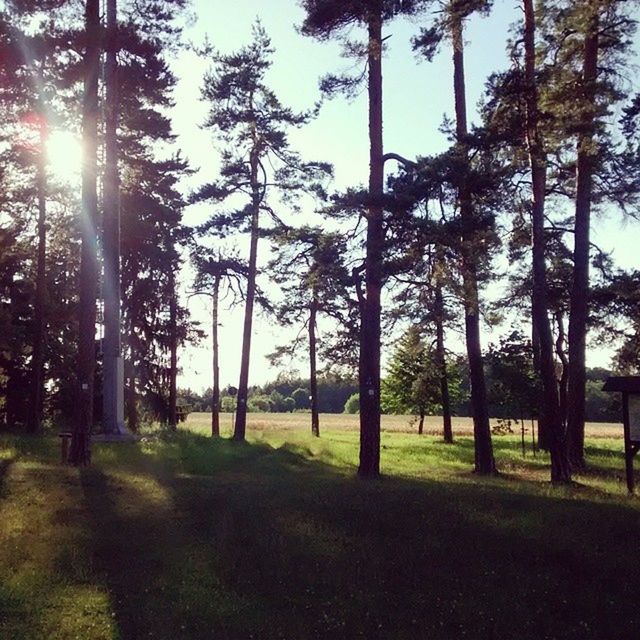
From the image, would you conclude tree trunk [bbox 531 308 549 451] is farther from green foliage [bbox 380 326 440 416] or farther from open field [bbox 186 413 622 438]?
open field [bbox 186 413 622 438]

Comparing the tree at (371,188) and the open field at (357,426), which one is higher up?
the tree at (371,188)

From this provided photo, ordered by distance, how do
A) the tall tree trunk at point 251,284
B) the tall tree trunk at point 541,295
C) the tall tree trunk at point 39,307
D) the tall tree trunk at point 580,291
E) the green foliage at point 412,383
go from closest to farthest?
1. the tall tree trunk at point 541,295
2. the tall tree trunk at point 580,291
3. the tall tree trunk at point 39,307
4. the green foliage at point 412,383
5. the tall tree trunk at point 251,284

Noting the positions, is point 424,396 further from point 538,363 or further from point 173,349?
point 538,363

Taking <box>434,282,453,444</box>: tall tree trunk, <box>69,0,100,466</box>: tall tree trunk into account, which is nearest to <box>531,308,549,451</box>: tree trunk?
<box>434,282,453,444</box>: tall tree trunk

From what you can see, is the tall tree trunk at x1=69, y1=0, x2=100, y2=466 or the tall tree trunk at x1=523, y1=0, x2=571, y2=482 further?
the tall tree trunk at x1=523, y1=0, x2=571, y2=482

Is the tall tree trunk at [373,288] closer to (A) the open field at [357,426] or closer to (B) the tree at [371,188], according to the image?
(B) the tree at [371,188]

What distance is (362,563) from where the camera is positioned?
917 centimetres

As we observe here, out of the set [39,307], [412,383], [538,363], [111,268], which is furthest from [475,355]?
[412,383]

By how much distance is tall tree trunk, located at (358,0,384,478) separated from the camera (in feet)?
57.3

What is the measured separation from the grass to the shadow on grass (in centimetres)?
2

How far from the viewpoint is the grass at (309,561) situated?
7.52 m

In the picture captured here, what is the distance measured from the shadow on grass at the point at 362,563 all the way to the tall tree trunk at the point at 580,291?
28.9 feet

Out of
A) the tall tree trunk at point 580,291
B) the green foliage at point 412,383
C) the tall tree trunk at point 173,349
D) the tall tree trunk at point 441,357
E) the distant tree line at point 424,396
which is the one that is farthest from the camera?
the tall tree trunk at point 173,349

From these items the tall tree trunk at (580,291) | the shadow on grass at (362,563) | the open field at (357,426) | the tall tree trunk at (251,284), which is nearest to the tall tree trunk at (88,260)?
the shadow on grass at (362,563)
